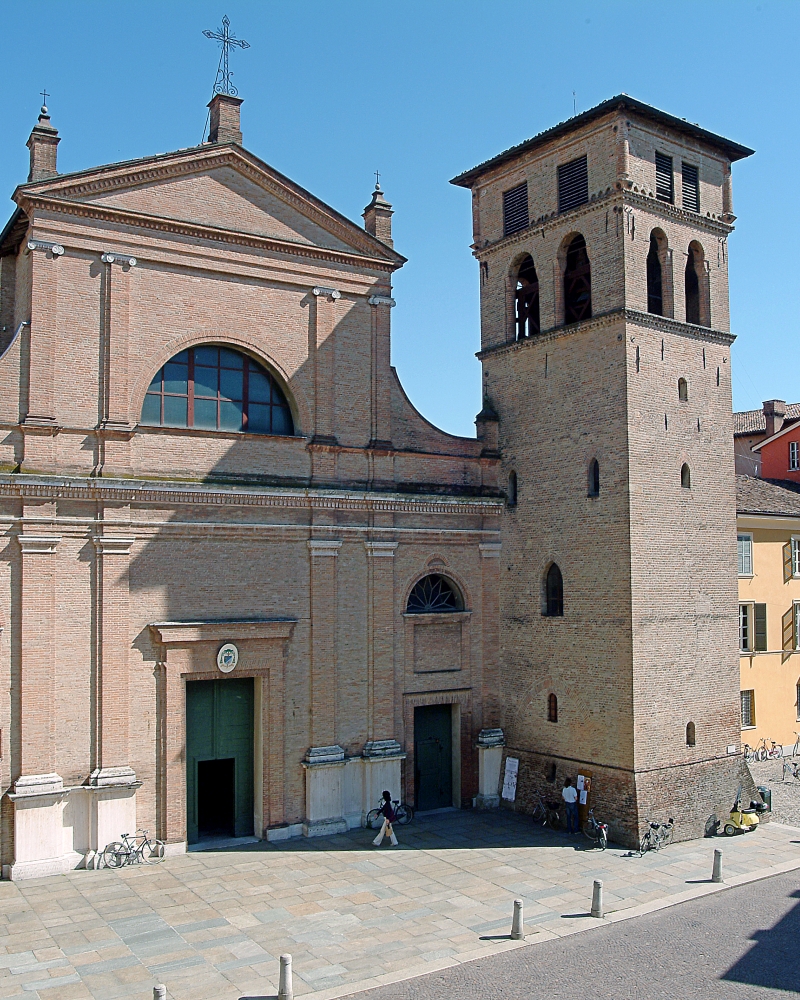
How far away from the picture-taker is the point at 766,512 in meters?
29.4

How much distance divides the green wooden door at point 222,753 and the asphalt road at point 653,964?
7.77 meters

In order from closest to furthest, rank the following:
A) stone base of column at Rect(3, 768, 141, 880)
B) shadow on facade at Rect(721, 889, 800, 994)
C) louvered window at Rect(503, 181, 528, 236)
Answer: shadow on facade at Rect(721, 889, 800, 994), stone base of column at Rect(3, 768, 141, 880), louvered window at Rect(503, 181, 528, 236)

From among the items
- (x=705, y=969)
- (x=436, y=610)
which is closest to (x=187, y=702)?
(x=436, y=610)

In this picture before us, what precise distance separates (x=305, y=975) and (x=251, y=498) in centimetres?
987

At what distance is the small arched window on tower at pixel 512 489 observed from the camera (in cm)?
2377

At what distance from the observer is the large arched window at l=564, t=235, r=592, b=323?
904 inches

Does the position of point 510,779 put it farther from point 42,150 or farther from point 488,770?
point 42,150

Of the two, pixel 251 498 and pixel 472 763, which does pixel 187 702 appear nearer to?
pixel 251 498

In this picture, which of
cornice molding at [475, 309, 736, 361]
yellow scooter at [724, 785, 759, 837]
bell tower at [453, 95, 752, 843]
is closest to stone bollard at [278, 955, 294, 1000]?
bell tower at [453, 95, 752, 843]

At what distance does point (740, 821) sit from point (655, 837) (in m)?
2.67

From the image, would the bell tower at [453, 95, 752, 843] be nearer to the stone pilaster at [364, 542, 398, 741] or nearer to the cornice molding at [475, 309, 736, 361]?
the cornice molding at [475, 309, 736, 361]

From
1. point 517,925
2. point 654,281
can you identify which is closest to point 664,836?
point 517,925

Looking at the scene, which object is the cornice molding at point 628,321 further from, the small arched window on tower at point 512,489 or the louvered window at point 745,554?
the louvered window at point 745,554

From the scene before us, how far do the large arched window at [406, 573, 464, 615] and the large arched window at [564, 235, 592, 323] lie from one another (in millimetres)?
7299
